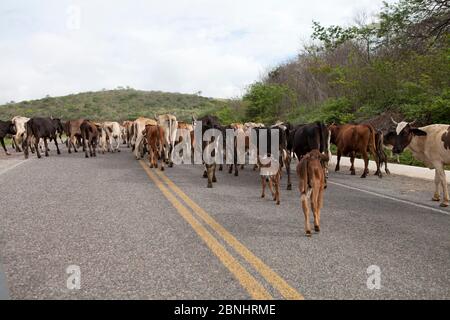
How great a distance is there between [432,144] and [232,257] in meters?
6.70

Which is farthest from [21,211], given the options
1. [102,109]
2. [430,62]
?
[102,109]

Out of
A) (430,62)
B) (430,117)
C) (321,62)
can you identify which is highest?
(321,62)

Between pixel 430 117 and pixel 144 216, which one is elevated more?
pixel 430 117

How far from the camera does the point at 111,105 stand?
353 feet

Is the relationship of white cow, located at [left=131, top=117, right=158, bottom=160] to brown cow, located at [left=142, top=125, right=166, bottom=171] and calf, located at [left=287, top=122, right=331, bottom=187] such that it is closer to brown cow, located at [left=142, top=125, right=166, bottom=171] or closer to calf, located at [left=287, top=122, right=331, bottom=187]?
brown cow, located at [left=142, top=125, right=166, bottom=171]

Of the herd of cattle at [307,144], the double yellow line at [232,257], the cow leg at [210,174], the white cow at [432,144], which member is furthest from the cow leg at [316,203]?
the cow leg at [210,174]

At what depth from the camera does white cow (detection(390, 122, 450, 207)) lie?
9.69 meters

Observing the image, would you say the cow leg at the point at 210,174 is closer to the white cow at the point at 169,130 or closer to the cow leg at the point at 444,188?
the white cow at the point at 169,130

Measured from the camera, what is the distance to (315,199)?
21.6ft

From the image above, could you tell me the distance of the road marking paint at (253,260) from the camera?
430cm

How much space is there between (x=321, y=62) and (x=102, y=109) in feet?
246

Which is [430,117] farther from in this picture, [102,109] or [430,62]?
[102,109]

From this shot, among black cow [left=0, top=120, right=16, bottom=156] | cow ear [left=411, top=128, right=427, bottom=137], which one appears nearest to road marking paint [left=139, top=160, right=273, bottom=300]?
cow ear [left=411, top=128, right=427, bottom=137]

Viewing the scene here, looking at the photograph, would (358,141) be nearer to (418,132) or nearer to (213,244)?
(418,132)
